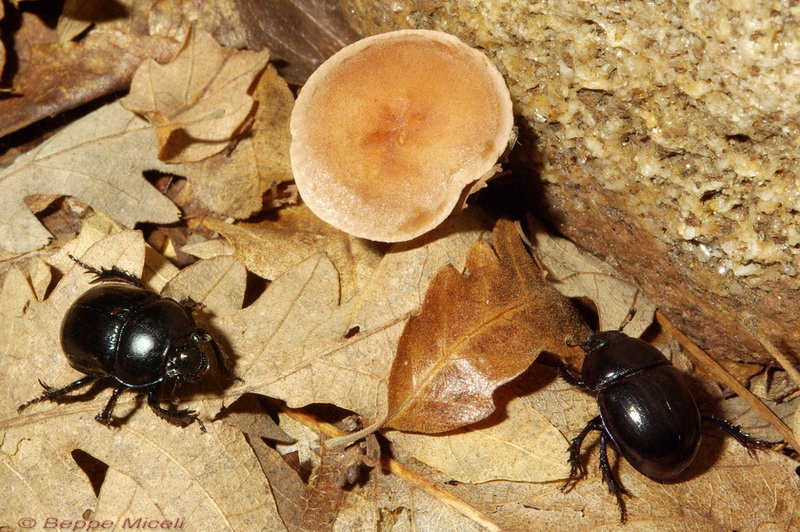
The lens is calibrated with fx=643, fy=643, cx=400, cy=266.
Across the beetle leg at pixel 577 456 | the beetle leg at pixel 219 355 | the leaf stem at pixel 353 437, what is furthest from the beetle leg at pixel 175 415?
the beetle leg at pixel 577 456

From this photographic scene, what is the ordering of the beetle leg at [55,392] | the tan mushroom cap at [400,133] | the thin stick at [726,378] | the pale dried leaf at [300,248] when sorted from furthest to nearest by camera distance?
the pale dried leaf at [300,248] → the thin stick at [726,378] → the beetle leg at [55,392] → the tan mushroom cap at [400,133]

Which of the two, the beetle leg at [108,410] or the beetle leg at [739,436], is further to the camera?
the beetle leg at [739,436]

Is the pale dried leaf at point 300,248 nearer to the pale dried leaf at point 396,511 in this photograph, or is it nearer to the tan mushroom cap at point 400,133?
the tan mushroom cap at point 400,133

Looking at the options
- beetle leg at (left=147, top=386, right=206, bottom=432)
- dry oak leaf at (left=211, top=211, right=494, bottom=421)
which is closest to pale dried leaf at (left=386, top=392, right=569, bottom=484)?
dry oak leaf at (left=211, top=211, right=494, bottom=421)

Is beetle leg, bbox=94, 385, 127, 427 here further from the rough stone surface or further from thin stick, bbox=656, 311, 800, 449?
thin stick, bbox=656, 311, 800, 449

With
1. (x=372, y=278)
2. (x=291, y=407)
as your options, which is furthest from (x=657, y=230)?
(x=291, y=407)

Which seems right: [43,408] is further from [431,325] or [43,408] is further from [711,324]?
[711,324]

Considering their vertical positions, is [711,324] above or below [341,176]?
below
